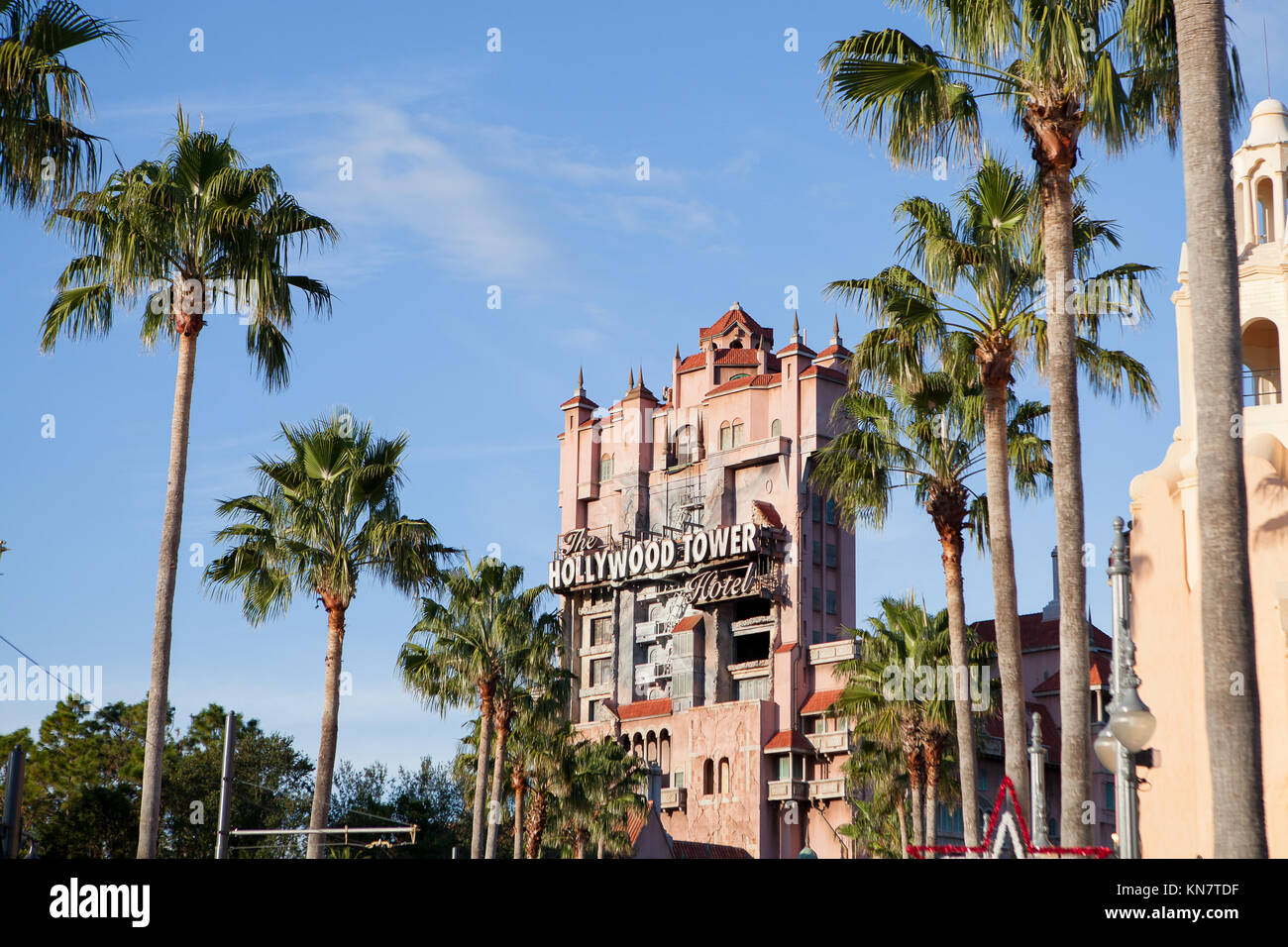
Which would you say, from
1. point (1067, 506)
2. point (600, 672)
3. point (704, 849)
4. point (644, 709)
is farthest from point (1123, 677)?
point (600, 672)

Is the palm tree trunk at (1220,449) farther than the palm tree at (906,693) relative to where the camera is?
No

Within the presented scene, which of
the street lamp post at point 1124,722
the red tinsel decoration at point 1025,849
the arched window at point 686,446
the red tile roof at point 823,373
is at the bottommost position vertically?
the red tinsel decoration at point 1025,849

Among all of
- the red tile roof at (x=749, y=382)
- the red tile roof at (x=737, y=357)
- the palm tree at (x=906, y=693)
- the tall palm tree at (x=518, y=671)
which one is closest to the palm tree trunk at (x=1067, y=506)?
the palm tree at (x=906, y=693)

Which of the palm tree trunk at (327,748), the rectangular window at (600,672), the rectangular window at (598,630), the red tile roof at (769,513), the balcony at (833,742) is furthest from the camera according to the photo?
the rectangular window at (598,630)

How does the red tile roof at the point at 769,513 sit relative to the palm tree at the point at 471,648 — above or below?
above

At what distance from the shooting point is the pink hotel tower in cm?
8438

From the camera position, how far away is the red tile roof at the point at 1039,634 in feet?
275

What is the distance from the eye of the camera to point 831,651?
3349 inches

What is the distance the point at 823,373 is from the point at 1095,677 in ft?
81.6

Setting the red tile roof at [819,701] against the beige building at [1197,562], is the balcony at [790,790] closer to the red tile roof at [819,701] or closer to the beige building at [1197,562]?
the red tile roof at [819,701]

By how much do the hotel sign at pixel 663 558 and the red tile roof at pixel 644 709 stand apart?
7290 millimetres

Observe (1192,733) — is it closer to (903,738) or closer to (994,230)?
(994,230)

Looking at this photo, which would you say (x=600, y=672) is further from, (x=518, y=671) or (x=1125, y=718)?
(x=1125, y=718)

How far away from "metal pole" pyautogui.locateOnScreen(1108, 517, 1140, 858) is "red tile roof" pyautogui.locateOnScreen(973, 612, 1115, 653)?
67.3m
